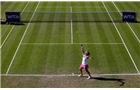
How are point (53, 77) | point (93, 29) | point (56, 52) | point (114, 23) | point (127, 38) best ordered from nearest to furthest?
1. point (53, 77)
2. point (56, 52)
3. point (127, 38)
4. point (93, 29)
5. point (114, 23)

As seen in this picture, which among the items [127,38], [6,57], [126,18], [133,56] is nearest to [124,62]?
[133,56]

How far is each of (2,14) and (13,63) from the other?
57.4 ft

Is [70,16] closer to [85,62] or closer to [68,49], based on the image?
[68,49]

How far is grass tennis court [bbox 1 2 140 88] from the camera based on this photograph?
1986 centimetres

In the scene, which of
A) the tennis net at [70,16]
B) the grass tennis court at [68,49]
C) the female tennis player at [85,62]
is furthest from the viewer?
the tennis net at [70,16]

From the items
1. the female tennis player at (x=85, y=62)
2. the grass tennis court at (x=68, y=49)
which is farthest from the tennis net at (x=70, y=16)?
the female tennis player at (x=85, y=62)

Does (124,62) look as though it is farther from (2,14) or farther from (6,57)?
(2,14)

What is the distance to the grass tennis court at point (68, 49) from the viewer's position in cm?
1986

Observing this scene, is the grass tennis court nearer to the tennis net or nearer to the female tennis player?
the tennis net

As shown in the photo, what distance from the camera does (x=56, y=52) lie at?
25.0 metres

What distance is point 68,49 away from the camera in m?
25.8

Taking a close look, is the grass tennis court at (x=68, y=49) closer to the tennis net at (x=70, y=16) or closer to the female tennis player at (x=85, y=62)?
the tennis net at (x=70, y=16)

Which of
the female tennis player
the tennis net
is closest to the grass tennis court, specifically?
the tennis net

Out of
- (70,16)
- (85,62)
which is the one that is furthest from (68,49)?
(70,16)
